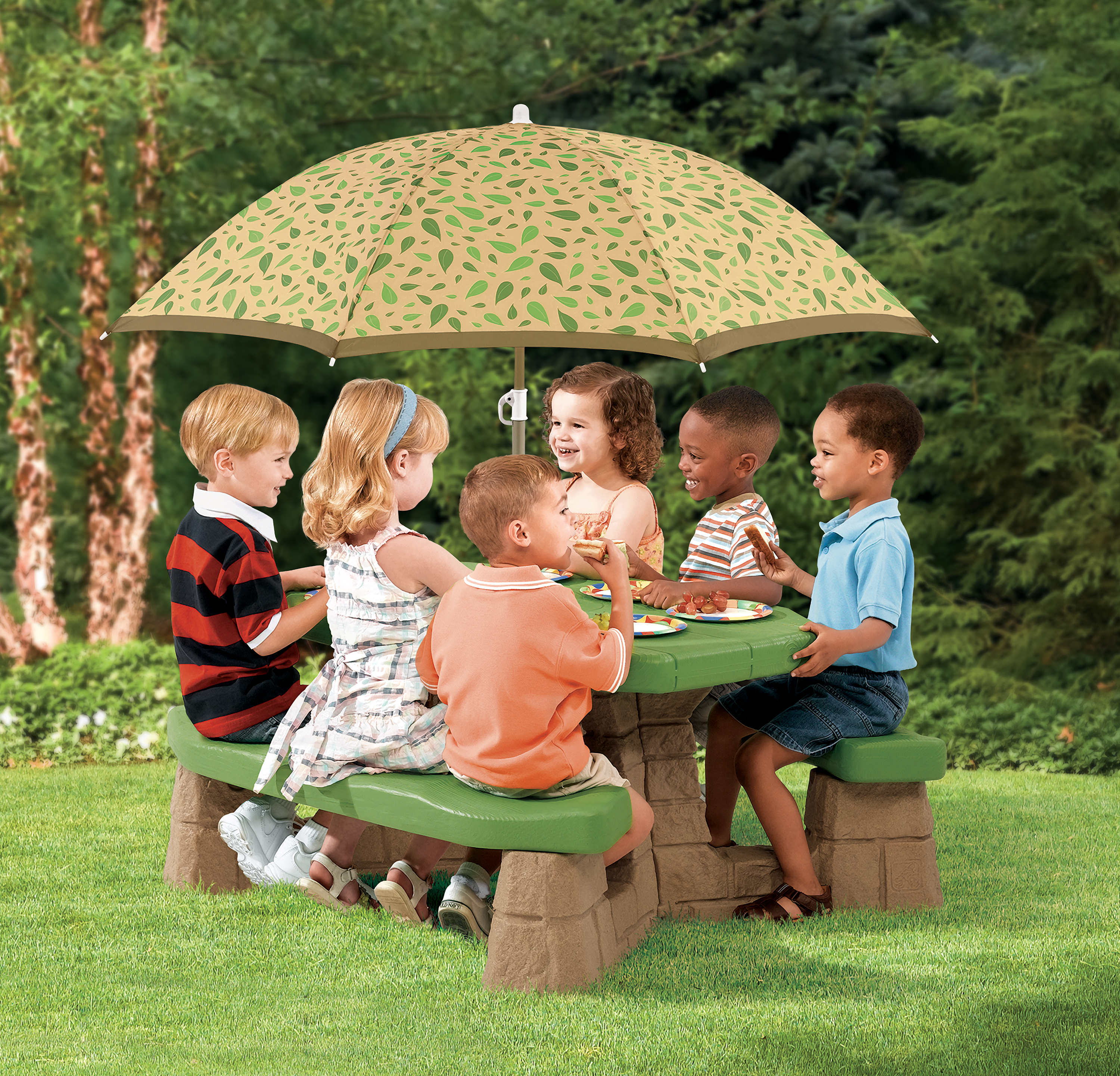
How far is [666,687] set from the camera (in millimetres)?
3891

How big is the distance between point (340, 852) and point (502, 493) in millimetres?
1461

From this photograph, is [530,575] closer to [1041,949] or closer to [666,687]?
[666,687]

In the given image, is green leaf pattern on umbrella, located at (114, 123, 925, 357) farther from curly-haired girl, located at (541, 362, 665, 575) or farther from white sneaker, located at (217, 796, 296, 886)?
white sneaker, located at (217, 796, 296, 886)

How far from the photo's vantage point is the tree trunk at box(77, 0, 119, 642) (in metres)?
9.63

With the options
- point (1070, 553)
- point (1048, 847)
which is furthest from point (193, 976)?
point (1070, 553)

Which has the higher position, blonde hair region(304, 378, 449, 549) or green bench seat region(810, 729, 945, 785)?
blonde hair region(304, 378, 449, 549)

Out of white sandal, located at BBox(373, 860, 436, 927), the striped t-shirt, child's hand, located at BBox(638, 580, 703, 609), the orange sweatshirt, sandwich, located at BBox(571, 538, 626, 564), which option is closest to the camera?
the orange sweatshirt

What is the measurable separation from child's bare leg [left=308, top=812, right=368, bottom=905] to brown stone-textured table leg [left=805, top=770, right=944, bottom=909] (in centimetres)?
147

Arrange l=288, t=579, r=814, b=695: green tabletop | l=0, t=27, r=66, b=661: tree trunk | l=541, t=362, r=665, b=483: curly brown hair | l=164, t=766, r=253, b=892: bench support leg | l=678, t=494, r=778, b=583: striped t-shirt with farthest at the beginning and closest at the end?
1. l=0, t=27, r=66, b=661: tree trunk
2. l=541, t=362, r=665, b=483: curly brown hair
3. l=678, t=494, r=778, b=583: striped t-shirt
4. l=164, t=766, r=253, b=892: bench support leg
5. l=288, t=579, r=814, b=695: green tabletop

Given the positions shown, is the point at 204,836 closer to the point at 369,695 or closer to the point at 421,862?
the point at 421,862

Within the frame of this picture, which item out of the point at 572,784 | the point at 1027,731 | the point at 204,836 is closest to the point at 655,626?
the point at 572,784

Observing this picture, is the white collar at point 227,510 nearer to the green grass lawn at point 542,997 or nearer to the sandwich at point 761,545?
the green grass lawn at point 542,997

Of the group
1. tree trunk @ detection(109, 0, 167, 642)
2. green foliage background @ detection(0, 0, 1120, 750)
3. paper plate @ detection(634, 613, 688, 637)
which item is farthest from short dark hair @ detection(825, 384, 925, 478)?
tree trunk @ detection(109, 0, 167, 642)

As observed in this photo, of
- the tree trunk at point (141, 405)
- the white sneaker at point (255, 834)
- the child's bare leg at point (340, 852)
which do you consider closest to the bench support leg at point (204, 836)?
the white sneaker at point (255, 834)
